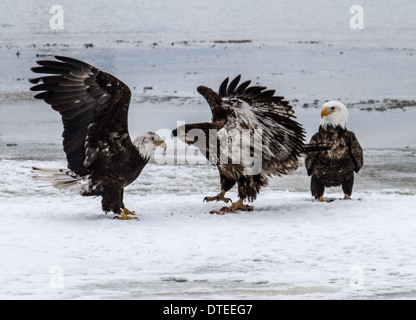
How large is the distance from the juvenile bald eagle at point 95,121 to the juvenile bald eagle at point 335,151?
1.56m

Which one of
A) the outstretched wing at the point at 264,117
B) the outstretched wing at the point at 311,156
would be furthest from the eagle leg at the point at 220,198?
the outstretched wing at the point at 311,156

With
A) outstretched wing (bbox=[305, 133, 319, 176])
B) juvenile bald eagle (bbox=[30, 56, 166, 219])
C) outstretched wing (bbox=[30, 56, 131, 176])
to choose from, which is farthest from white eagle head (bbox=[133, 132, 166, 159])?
outstretched wing (bbox=[305, 133, 319, 176])

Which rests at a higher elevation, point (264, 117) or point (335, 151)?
point (264, 117)

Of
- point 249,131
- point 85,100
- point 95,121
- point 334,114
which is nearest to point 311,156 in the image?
point 334,114

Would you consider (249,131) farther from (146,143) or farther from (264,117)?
(146,143)

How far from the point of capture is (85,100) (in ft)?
19.9

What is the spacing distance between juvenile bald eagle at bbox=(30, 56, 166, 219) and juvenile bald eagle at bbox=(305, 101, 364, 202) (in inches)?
61.5

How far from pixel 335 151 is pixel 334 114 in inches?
12.2

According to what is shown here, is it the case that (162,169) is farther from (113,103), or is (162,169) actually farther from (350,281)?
(350,281)

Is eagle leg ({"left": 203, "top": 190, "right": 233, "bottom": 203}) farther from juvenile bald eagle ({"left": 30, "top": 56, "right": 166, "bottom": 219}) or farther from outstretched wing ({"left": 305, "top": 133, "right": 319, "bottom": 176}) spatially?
juvenile bald eagle ({"left": 30, "top": 56, "right": 166, "bottom": 219})

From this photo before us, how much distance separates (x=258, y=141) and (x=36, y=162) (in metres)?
4.19

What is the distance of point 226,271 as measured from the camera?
16.2ft

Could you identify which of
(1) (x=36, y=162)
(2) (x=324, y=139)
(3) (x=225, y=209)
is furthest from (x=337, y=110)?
(1) (x=36, y=162)

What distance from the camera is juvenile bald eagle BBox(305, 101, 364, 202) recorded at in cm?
711
